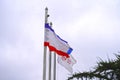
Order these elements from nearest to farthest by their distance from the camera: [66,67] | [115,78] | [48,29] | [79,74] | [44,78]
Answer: [79,74] → [115,78] → [44,78] → [48,29] → [66,67]

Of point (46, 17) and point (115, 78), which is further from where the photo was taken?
point (46, 17)

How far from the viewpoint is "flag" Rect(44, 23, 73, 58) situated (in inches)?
725

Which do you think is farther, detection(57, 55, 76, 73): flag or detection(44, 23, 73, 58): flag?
detection(57, 55, 76, 73): flag

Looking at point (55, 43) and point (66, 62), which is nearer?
point (55, 43)

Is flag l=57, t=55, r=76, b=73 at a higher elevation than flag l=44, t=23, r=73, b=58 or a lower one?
lower

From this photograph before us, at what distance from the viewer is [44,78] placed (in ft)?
52.2

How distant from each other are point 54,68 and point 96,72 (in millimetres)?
8262

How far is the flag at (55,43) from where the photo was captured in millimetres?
18422

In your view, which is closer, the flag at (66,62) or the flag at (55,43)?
the flag at (55,43)

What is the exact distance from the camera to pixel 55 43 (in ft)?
62.5

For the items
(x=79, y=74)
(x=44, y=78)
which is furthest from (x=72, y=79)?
(x=44, y=78)

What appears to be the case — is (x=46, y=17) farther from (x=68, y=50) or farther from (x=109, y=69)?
(x=109, y=69)

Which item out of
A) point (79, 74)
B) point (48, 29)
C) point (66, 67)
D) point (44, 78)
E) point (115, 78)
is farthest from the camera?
point (66, 67)

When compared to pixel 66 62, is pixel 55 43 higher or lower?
higher
